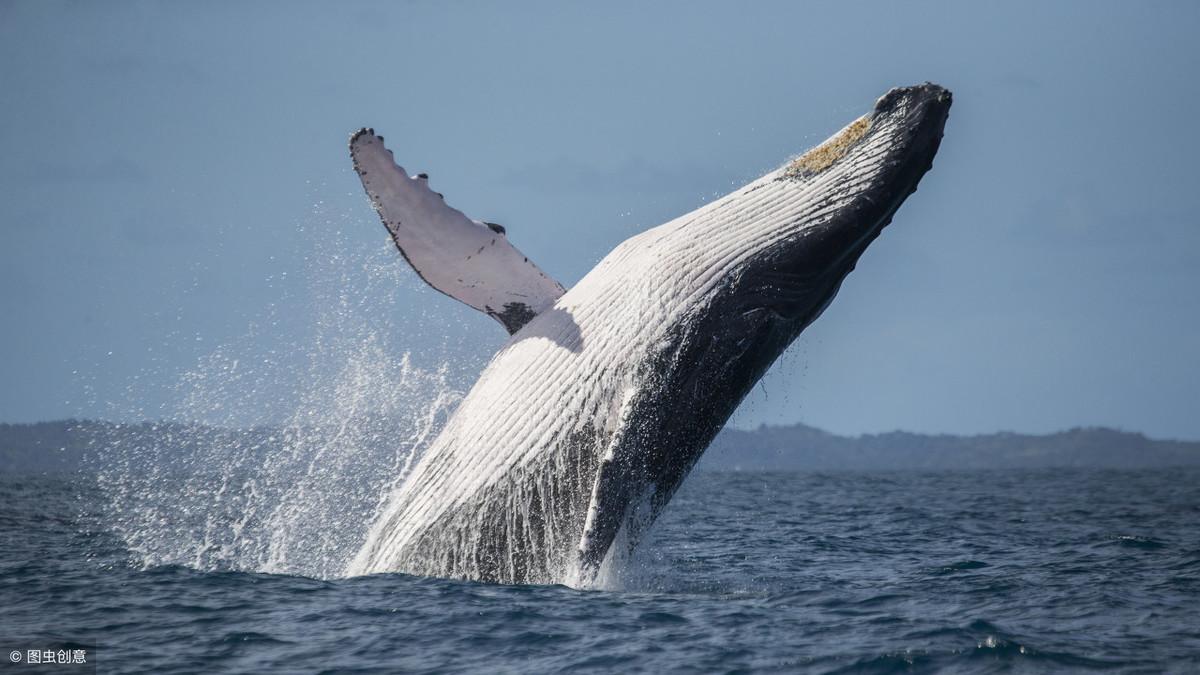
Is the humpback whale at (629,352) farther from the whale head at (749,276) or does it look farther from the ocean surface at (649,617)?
the ocean surface at (649,617)

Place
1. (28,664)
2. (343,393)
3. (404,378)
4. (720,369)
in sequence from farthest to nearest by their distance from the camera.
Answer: (343,393) < (404,378) < (720,369) < (28,664)

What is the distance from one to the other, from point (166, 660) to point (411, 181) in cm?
465

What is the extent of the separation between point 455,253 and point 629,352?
201 cm

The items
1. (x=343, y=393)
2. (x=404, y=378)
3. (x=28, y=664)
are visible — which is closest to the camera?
(x=28, y=664)

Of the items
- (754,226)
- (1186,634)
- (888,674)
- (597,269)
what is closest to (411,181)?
(597,269)

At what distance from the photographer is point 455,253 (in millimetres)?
11570

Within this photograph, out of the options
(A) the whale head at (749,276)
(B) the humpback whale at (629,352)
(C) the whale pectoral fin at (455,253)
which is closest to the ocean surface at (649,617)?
(B) the humpback whale at (629,352)

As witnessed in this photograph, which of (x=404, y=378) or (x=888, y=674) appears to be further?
(x=404, y=378)

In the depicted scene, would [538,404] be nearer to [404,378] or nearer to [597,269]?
[597,269]

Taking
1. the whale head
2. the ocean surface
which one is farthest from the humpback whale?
the ocean surface

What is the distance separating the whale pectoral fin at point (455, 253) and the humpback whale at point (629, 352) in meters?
0.02

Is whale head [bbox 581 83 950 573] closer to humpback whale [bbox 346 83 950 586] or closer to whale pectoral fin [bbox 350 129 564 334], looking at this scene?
humpback whale [bbox 346 83 950 586]

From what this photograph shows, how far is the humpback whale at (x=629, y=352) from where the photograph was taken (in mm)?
10586

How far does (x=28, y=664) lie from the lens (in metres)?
8.67
